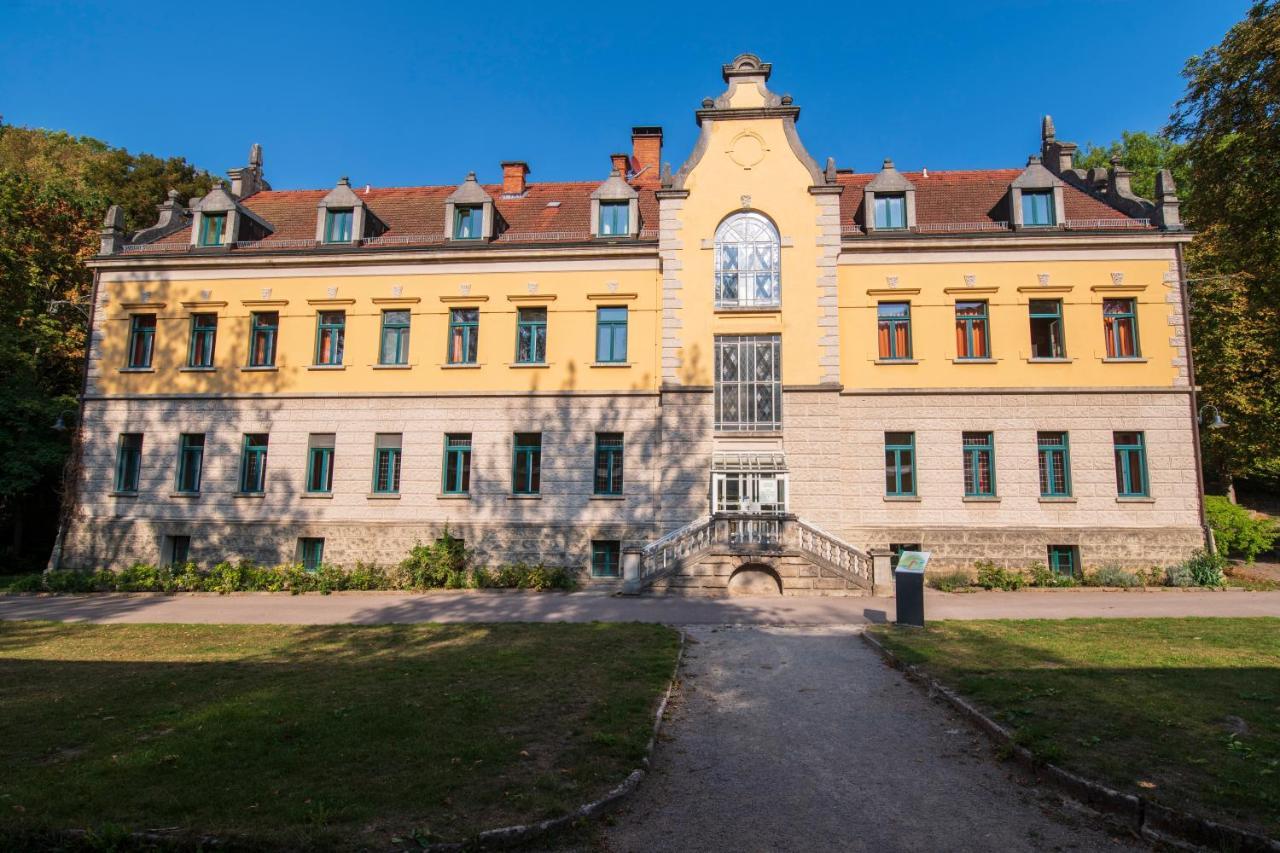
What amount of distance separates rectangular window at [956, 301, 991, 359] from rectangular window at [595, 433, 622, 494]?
11.4 m

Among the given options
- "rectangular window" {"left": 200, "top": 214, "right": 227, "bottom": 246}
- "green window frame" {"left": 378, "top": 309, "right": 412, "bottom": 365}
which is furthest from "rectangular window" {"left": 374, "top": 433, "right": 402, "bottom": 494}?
"rectangular window" {"left": 200, "top": 214, "right": 227, "bottom": 246}

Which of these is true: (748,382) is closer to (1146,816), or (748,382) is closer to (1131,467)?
(1131,467)

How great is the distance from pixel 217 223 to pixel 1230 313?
130 feet

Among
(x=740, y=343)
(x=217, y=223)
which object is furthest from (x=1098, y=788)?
(x=217, y=223)

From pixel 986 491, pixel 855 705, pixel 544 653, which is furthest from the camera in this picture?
pixel 986 491

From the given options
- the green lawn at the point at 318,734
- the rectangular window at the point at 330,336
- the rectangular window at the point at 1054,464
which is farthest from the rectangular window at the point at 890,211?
the rectangular window at the point at 330,336

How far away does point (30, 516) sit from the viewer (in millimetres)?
28672

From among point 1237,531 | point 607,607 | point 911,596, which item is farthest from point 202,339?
point 1237,531

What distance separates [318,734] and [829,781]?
4.87 metres

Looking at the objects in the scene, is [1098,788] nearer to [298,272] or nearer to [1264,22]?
[1264,22]

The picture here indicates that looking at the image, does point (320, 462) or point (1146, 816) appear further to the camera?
point (320, 462)

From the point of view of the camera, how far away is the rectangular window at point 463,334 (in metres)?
24.0

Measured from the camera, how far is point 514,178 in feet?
95.2

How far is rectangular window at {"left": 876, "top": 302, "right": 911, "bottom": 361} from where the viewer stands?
22.8 m
